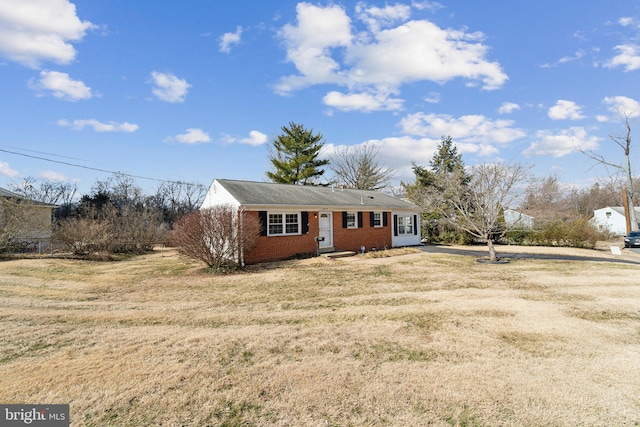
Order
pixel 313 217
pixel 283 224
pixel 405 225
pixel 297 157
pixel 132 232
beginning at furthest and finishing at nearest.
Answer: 1. pixel 297 157
2. pixel 405 225
3. pixel 132 232
4. pixel 313 217
5. pixel 283 224

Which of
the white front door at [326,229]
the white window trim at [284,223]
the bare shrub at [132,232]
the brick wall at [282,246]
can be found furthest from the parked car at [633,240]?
the bare shrub at [132,232]

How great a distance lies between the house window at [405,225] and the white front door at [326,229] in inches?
235

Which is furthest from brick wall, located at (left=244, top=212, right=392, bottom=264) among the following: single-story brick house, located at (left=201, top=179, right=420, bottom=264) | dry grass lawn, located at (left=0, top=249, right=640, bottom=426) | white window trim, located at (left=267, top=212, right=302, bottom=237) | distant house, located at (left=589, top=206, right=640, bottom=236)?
distant house, located at (left=589, top=206, right=640, bottom=236)

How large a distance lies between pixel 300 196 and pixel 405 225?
8.27 m

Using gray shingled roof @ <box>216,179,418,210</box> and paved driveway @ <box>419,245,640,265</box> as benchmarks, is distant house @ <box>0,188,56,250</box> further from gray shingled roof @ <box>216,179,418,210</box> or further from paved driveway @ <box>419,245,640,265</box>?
paved driveway @ <box>419,245,640,265</box>

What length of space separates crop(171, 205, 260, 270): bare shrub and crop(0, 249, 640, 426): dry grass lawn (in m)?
2.93

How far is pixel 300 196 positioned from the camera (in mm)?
17000

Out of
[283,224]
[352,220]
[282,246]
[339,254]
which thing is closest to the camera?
[282,246]

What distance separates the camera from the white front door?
1669cm

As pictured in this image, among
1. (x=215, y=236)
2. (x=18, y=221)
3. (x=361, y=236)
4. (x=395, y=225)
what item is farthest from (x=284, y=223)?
(x=18, y=221)

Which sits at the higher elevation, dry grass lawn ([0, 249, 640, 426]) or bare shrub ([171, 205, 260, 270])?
bare shrub ([171, 205, 260, 270])

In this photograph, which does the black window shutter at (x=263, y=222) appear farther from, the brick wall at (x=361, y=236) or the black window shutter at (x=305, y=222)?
the brick wall at (x=361, y=236)

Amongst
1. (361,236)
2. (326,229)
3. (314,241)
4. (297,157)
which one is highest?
(297,157)

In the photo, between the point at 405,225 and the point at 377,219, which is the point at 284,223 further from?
the point at 405,225
